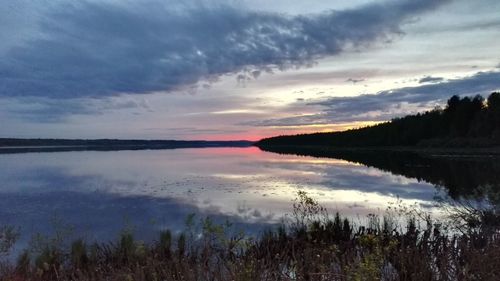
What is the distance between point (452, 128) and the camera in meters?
110

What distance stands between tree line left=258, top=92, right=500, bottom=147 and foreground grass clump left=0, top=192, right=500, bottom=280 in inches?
3525

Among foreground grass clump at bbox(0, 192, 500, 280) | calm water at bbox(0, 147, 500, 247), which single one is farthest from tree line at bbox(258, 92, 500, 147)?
foreground grass clump at bbox(0, 192, 500, 280)

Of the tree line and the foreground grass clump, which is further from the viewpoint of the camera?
the tree line

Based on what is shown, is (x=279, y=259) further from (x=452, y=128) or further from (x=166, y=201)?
(x=452, y=128)

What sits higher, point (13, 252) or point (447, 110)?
point (447, 110)

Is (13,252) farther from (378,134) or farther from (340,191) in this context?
(378,134)

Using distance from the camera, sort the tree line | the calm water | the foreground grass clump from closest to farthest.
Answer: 1. the foreground grass clump
2. the calm water
3. the tree line

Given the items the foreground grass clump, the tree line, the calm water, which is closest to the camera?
the foreground grass clump

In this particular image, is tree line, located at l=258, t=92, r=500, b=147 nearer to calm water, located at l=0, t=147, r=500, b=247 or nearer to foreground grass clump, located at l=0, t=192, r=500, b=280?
calm water, located at l=0, t=147, r=500, b=247

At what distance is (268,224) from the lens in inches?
617

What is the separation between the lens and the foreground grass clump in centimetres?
674

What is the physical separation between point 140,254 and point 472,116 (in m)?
115

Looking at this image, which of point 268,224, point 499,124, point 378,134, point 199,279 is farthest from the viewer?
point 378,134

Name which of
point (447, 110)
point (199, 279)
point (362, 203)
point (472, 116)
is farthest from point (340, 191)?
point (447, 110)
